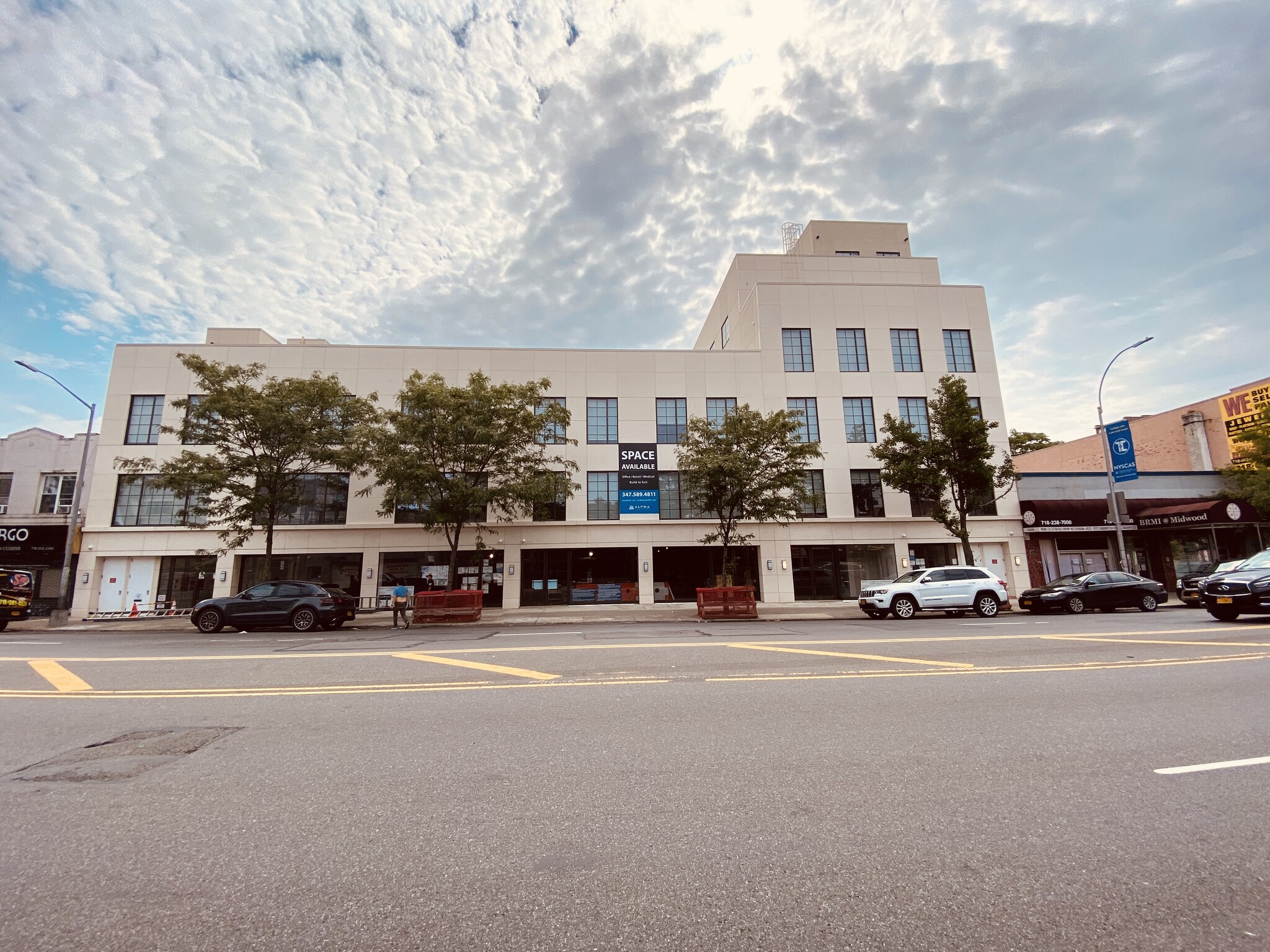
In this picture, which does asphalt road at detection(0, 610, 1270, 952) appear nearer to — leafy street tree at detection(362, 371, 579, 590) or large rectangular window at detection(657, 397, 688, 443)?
leafy street tree at detection(362, 371, 579, 590)

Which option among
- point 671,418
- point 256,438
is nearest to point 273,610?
point 256,438

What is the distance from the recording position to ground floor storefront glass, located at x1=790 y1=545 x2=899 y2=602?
27219 mm

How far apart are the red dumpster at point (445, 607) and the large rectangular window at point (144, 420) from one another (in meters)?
17.4

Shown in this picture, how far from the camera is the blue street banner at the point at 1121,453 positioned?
2325cm

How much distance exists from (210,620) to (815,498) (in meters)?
23.5

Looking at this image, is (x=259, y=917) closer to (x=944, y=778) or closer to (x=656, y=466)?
(x=944, y=778)

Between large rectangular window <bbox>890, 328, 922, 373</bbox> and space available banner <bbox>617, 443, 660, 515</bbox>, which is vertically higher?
large rectangular window <bbox>890, 328, 922, 373</bbox>

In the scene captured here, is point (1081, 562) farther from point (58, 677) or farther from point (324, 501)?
point (58, 677)

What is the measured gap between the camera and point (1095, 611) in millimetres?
21000

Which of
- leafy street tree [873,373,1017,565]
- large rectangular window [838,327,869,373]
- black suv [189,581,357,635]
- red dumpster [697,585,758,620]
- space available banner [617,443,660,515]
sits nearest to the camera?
black suv [189,581,357,635]

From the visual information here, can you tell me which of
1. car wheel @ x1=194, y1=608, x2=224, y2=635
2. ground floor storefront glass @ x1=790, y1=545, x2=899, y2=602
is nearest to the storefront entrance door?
ground floor storefront glass @ x1=790, y1=545, x2=899, y2=602

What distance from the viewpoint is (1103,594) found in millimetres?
20453

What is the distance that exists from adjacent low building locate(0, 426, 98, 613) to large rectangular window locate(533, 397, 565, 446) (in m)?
22.0

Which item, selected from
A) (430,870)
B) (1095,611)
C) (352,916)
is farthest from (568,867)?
(1095,611)
